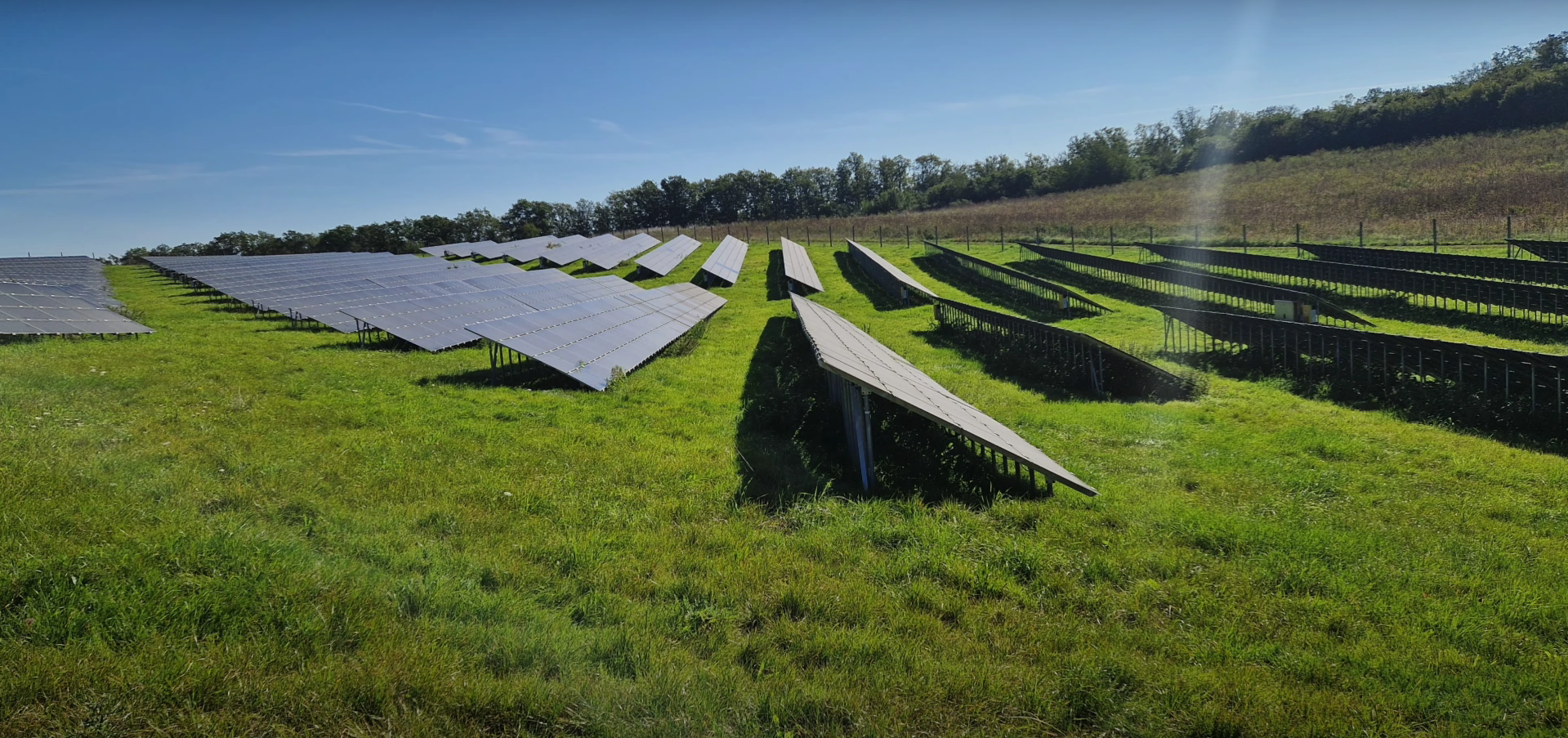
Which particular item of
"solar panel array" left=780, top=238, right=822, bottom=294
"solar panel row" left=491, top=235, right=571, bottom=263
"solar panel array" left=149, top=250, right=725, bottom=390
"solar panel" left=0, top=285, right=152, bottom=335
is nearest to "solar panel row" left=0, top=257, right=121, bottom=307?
"solar panel array" left=149, top=250, right=725, bottom=390

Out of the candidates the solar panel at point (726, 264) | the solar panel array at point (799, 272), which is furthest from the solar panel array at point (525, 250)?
the solar panel array at point (799, 272)

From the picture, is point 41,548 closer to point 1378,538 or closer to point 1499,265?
point 1378,538

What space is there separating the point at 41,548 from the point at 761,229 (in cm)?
7899

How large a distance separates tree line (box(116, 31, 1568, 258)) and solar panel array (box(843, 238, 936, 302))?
56.4m

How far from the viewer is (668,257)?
48781 millimetres

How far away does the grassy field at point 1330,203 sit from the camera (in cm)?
3834

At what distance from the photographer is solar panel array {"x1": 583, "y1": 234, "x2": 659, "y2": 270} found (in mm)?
46178

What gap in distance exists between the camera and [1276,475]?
8336 millimetres

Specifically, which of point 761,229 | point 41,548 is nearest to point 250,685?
point 41,548

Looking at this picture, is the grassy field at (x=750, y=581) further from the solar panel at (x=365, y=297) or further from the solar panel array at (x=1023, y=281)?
the solar panel array at (x=1023, y=281)

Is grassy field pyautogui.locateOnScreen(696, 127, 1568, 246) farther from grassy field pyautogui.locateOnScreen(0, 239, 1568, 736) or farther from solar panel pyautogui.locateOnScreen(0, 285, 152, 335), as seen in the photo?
solar panel pyautogui.locateOnScreen(0, 285, 152, 335)

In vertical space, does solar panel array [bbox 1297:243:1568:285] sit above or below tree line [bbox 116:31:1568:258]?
below

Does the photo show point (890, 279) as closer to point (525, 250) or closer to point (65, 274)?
point (525, 250)

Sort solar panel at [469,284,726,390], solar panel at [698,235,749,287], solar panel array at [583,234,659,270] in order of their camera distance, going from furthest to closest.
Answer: solar panel array at [583,234,659,270], solar panel at [698,235,749,287], solar panel at [469,284,726,390]
